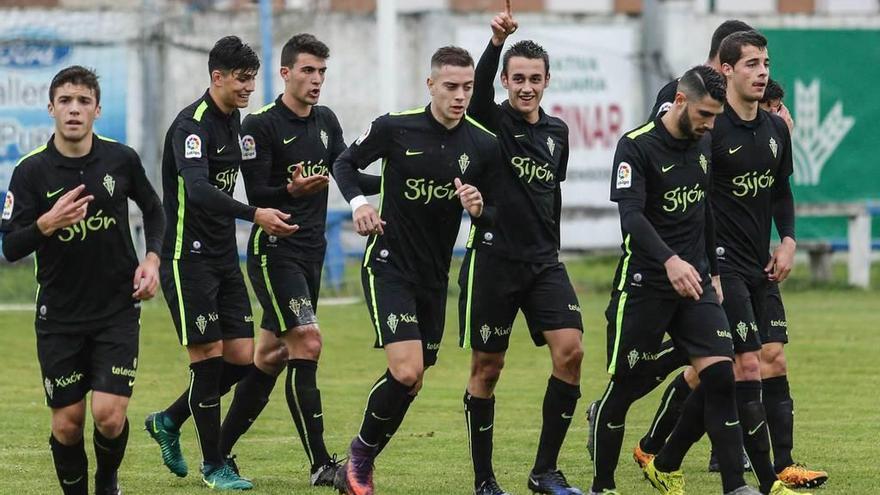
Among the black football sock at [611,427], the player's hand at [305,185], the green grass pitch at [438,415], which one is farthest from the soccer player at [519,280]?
the player's hand at [305,185]

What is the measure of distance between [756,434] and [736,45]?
84.8 inches

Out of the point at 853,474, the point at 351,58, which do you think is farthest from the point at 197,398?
the point at 351,58

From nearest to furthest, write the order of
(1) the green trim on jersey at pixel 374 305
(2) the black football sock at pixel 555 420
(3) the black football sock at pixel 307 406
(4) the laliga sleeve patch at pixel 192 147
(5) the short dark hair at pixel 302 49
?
(1) the green trim on jersey at pixel 374 305, (2) the black football sock at pixel 555 420, (4) the laliga sleeve patch at pixel 192 147, (3) the black football sock at pixel 307 406, (5) the short dark hair at pixel 302 49

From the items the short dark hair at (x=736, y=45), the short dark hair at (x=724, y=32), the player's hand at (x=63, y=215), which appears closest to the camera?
the player's hand at (x=63, y=215)

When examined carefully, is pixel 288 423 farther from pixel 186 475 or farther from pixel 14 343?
pixel 14 343

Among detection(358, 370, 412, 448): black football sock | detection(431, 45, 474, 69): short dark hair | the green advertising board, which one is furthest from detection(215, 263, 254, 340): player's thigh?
the green advertising board

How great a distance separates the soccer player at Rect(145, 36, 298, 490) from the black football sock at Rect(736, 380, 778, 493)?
286 centimetres

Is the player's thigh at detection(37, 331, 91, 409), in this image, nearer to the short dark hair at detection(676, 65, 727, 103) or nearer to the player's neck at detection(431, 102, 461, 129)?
the player's neck at detection(431, 102, 461, 129)

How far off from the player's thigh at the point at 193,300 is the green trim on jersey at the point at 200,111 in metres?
0.84

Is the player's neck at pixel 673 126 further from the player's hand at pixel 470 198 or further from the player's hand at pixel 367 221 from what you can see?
the player's hand at pixel 367 221

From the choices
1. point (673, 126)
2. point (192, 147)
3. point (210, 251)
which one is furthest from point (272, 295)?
point (673, 126)

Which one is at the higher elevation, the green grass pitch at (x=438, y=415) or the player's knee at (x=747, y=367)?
the player's knee at (x=747, y=367)

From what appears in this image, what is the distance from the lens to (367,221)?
8859 millimetres

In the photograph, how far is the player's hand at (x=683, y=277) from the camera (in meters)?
8.41
